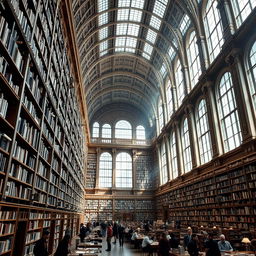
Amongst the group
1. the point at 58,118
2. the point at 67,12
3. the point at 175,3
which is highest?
the point at 175,3

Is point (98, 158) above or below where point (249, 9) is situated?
below

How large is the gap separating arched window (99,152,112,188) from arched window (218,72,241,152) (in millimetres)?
14918

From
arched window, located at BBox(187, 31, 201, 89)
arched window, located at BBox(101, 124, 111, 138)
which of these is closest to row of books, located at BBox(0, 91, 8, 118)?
arched window, located at BBox(187, 31, 201, 89)

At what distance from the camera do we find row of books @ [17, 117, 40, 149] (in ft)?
14.3

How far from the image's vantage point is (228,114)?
10734mm

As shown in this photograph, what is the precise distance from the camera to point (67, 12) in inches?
366

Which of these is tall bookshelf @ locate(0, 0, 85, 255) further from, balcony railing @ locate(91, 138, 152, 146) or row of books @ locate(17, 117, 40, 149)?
balcony railing @ locate(91, 138, 152, 146)

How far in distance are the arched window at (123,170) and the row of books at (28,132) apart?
18827 mm

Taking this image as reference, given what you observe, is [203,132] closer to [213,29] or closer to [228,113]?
[228,113]

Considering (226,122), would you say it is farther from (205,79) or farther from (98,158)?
(98,158)

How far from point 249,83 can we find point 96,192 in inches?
681

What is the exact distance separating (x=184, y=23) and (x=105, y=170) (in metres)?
15.8

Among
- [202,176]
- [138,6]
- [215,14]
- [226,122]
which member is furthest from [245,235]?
[138,6]

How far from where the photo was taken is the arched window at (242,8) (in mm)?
9329
